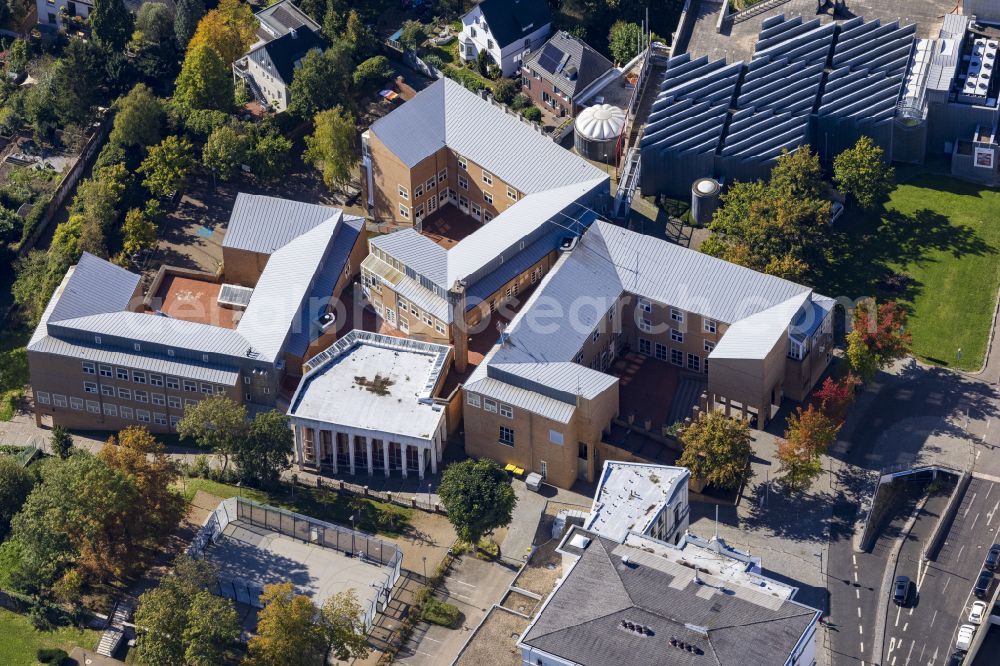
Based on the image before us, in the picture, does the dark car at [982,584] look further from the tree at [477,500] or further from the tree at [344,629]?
the tree at [344,629]

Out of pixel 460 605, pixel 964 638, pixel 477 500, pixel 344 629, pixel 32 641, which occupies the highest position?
pixel 477 500

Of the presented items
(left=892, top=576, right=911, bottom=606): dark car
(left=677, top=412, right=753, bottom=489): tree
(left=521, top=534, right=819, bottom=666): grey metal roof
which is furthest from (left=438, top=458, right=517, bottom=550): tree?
(left=892, top=576, right=911, bottom=606): dark car

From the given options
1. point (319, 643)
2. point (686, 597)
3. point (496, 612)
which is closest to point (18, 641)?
point (319, 643)

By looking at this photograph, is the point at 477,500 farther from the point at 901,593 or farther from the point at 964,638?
the point at 964,638

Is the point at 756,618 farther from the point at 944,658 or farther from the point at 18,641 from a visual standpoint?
the point at 18,641

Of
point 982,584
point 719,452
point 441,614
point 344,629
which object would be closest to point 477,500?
point 441,614

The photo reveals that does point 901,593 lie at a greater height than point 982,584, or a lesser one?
lesser

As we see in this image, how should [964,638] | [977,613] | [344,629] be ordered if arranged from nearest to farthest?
1. [344,629]
2. [964,638]
3. [977,613]
